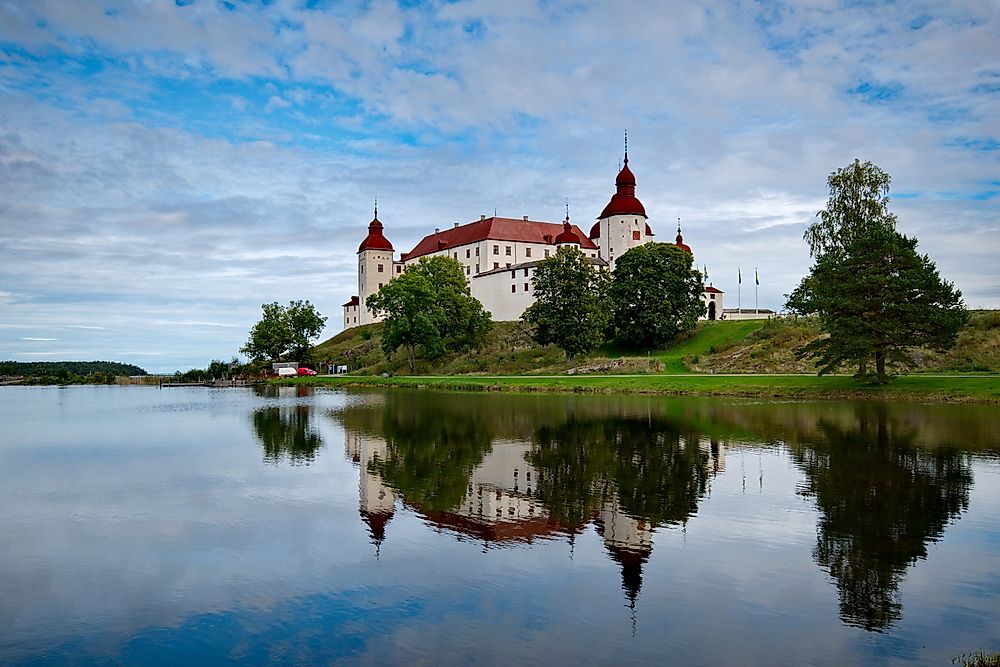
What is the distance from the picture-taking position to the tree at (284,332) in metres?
106

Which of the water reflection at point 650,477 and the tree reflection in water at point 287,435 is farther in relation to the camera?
the tree reflection in water at point 287,435

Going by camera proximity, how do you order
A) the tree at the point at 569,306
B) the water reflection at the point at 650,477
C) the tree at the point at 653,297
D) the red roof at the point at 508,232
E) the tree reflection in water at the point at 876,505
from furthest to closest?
1. the red roof at the point at 508,232
2. the tree at the point at 653,297
3. the tree at the point at 569,306
4. the water reflection at the point at 650,477
5. the tree reflection in water at the point at 876,505

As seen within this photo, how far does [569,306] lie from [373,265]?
6767cm

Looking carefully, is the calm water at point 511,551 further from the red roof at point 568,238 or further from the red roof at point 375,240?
the red roof at point 375,240

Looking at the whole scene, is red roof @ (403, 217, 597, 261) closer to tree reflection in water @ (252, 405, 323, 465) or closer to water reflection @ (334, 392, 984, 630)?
tree reflection in water @ (252, 405, 323, 465)

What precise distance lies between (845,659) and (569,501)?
8633mm

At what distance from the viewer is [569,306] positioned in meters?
→ 75.0

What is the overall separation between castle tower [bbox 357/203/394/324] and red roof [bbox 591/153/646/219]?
148 ft

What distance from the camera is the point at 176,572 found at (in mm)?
12289

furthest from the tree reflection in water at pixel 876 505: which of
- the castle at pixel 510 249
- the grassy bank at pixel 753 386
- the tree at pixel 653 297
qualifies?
the castle at pixel 510 249

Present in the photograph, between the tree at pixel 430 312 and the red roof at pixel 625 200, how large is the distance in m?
23.1

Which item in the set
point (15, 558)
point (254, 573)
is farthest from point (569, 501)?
point (15, 558)

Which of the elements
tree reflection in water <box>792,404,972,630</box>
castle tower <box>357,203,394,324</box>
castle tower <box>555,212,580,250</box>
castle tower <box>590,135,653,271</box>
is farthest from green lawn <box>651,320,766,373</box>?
castle tower <box>357,203,394,324</box>

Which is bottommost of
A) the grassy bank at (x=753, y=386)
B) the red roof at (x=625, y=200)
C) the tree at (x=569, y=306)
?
the grassy bank at (x=753, y=386)
